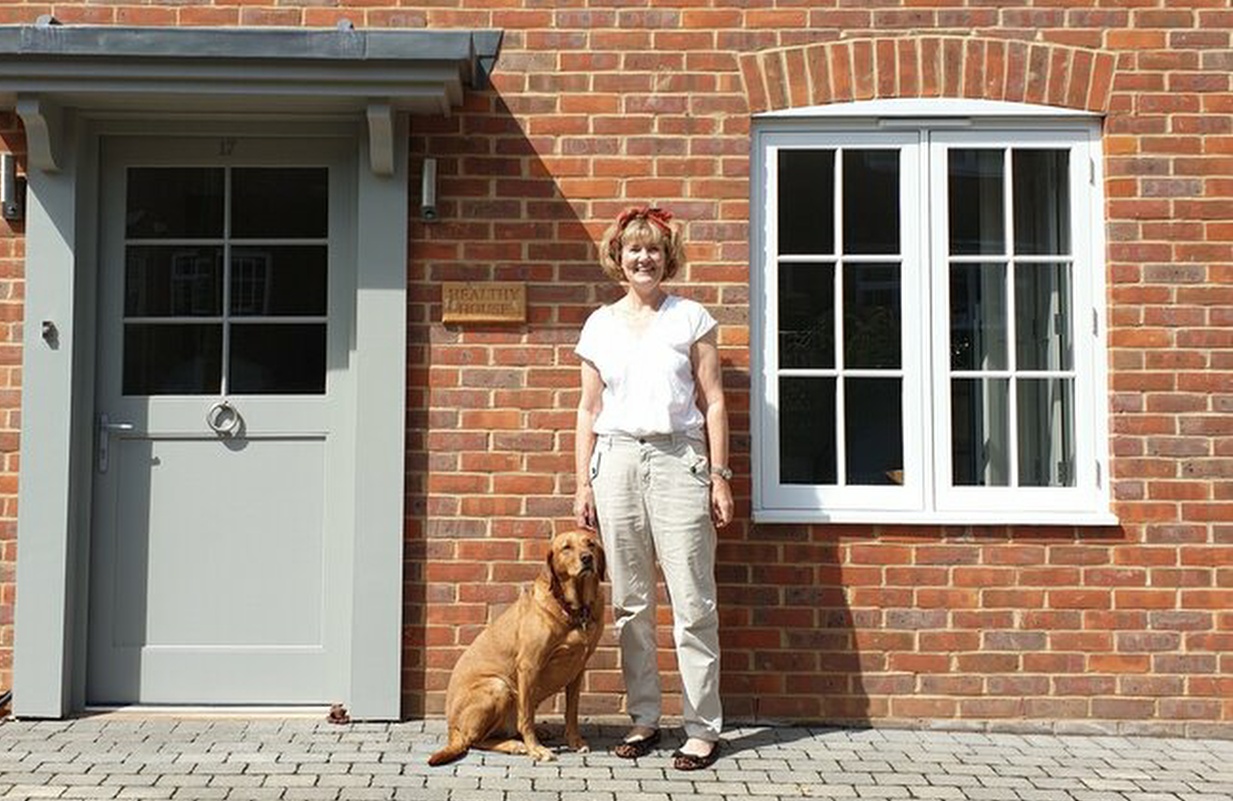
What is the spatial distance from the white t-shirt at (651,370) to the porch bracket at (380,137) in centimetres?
114

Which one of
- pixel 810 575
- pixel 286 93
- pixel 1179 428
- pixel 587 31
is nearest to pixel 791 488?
pixel 810 575

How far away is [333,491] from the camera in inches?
206

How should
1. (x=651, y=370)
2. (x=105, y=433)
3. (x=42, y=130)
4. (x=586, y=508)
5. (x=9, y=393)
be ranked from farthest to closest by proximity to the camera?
(x=105, y=433), (x=9, y=393), (x=42, y=130), (x=586, y=508), (x=651, y=370)

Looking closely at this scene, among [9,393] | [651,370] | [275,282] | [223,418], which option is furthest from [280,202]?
[651,370]

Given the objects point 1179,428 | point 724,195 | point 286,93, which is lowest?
point 1179,428

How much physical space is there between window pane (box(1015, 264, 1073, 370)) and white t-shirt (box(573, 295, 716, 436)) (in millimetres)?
1487

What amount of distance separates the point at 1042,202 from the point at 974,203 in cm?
30

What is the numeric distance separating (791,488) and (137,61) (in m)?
3.07

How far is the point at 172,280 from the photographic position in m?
5.35

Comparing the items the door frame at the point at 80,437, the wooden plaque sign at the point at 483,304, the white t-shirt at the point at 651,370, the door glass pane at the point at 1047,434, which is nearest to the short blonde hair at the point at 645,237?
the white t-shirt at the point at 651,370

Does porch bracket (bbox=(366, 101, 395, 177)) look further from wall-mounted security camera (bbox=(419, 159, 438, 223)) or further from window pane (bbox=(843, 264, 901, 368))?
window pane (bbox=(843, 264, 901, 368))

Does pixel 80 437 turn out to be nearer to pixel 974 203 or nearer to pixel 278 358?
pixel 278 358

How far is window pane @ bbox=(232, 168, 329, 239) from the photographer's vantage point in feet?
17.5

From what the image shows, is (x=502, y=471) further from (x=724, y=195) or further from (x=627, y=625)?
(x=724, y=195)
